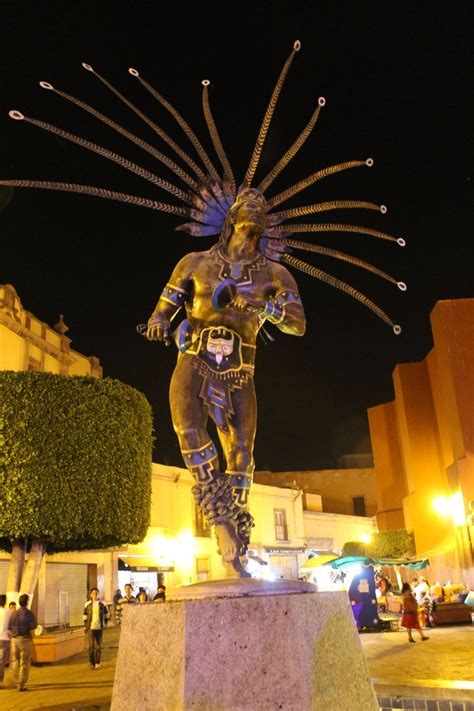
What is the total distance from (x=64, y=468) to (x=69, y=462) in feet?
0.60

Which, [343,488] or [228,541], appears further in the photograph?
[343,488]

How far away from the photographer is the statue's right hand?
5.29 m

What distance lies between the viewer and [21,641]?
34.4ft

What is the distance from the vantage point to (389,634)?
16.5m

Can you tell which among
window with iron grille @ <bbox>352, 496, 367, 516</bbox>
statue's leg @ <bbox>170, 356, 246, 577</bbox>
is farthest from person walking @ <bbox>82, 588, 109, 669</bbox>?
window with iron grille @ <bbox>352, 496, 367, 516</bbox>

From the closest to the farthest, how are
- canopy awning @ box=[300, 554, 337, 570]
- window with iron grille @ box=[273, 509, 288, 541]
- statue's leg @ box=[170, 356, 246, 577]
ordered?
1. statue's leg @ box=[170, 356, 246, 577]
2. canopy awning @ box=[300, 554, 337, 570]
3. window with iron grille @ box=[273, 509, 288, 541]

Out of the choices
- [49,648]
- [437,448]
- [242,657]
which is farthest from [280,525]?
[242,657]

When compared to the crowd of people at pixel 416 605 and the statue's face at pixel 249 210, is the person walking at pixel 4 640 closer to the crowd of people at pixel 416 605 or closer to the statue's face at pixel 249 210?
the crowd of people at pixel 416 605

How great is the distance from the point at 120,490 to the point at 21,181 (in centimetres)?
1199

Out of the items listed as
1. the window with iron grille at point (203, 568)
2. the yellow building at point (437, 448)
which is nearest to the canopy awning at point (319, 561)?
the yellow building at point (437, 448)

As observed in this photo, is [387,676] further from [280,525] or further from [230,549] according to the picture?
[280,525]

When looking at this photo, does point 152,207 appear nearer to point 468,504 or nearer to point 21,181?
point 21,181

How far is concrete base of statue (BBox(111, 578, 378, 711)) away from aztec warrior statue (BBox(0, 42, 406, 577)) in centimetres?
97

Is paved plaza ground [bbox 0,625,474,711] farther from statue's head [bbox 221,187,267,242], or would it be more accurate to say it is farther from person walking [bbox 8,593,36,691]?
statue's head [bbox 221,187,267,242]
